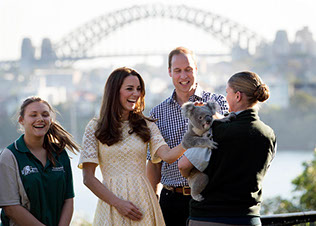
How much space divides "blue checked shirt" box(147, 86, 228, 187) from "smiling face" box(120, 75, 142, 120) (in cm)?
39

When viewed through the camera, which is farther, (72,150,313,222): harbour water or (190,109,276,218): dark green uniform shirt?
(72,150,313,222): harbour water

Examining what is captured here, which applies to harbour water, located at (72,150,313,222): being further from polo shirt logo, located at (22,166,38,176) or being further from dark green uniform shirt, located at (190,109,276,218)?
dark green uniform shirt, located at (190,109,276,218)

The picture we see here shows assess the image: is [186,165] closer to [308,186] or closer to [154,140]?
[154,140]

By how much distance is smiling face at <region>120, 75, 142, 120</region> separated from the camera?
2895mm

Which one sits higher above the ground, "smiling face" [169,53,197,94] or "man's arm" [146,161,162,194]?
"smiling face" [169,53,197,94]

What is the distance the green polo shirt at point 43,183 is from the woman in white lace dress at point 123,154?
14cm

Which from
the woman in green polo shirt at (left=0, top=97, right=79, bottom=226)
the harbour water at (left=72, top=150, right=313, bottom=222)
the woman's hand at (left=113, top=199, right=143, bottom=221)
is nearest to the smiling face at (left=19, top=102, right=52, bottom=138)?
the woman in green polo shirt at (left=0, top=97, right=79, bottom=226)

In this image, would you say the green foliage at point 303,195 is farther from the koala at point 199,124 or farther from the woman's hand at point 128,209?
the koala at point 199,124

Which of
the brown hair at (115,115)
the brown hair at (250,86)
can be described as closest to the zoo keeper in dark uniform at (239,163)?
the brown hair at (250,86)

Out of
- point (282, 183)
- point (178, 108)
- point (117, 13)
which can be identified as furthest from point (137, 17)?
point (178, 108)

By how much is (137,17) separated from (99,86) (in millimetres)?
8669

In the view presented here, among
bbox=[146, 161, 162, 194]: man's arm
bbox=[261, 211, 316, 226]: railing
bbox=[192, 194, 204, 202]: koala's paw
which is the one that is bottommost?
bbox=[261, 211, 316, 226]: railing

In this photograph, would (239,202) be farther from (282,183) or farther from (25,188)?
(282,183)

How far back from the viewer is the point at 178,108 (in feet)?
10.7
